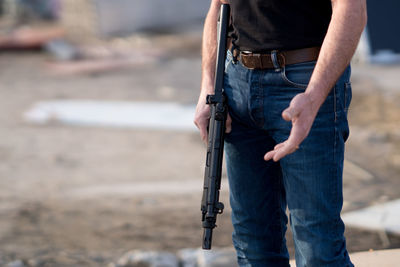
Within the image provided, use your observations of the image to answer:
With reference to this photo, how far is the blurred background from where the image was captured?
3.42 m

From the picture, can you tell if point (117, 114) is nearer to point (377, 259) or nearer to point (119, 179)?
point (119, 179)

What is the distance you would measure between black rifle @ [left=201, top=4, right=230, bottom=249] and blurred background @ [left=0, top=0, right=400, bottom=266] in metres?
1.15

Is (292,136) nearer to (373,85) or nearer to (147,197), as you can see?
(147,197)

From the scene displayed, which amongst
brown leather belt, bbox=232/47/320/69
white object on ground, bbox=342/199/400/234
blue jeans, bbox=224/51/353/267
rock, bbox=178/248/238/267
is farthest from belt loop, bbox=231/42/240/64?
white object on ground, bbox=342/199/400/234

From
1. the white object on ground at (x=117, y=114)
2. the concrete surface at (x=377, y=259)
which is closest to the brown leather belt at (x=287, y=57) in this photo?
the concrete surface at (x=377, y=259)

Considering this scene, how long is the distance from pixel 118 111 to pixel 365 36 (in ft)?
12.0

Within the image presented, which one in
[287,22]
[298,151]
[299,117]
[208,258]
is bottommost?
[208,258]

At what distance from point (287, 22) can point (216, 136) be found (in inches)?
16.3

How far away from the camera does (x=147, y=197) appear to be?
4.19m

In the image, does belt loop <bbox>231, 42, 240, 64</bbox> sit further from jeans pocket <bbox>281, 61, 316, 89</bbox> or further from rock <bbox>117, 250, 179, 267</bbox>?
rock <bbox>117, 250, 179, 267</bbox>

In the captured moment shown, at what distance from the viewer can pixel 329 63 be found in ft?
4.99

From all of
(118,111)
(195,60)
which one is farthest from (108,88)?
(195,60)

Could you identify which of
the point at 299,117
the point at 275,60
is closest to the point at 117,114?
the point at 275,60

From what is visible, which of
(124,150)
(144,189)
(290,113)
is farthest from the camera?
(124,150)
